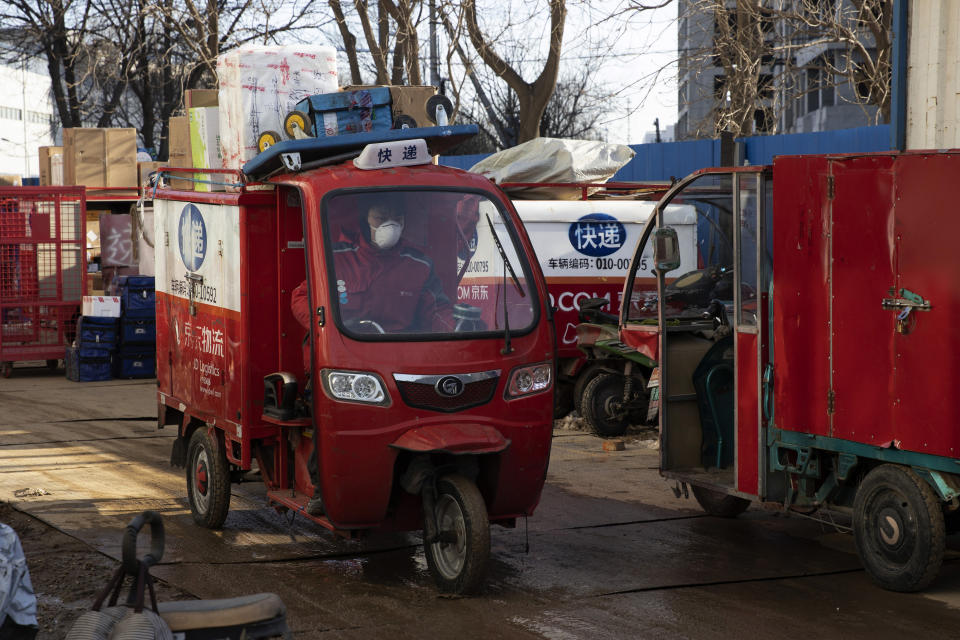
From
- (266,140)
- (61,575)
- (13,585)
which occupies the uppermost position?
(266,140)

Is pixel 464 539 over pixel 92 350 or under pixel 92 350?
under

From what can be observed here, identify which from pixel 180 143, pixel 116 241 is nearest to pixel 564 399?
pixel 180 143

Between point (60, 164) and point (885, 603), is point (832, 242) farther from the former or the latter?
point (60, 164)

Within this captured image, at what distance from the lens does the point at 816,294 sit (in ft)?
21.3

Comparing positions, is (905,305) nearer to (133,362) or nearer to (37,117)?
(133,362)

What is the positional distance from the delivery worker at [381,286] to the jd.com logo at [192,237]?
144 centimetres

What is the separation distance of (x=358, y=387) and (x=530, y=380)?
3.17ft

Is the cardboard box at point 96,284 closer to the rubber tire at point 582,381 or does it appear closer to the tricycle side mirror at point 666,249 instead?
the rubber tire at point 582,381

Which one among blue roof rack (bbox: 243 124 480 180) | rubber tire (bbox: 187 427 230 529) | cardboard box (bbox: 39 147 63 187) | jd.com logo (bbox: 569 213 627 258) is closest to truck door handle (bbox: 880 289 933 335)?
blue roof rack (bbox: 243 124 480 180)

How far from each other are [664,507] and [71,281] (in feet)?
39.3

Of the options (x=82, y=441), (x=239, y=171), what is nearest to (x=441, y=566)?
(x=239, y=171)

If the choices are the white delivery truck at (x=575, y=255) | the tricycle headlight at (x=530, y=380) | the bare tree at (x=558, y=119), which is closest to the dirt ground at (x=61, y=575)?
the tricycle headlight at (x=530, y=380)

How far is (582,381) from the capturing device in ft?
40.1

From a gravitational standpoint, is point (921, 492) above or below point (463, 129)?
below
